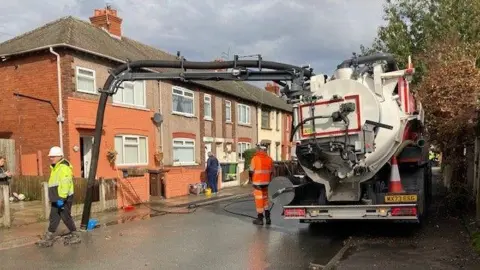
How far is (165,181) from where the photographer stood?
1766 centimetres

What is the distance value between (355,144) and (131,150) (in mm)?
12372

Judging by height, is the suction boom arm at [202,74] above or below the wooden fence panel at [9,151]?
above

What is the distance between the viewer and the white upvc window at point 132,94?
A: 719 inches

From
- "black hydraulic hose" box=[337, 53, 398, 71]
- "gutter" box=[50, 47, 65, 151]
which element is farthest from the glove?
"gutter" box=[50, 47, 65, 151]

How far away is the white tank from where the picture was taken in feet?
26.8

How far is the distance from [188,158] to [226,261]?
15.7 metres

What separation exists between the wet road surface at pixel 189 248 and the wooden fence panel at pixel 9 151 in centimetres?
654

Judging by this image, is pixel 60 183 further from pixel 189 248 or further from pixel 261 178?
pixel 261 178

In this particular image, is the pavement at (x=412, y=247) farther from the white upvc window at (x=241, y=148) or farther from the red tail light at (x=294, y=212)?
the white upvc window at (x=241, y=148)

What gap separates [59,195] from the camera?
9055mm

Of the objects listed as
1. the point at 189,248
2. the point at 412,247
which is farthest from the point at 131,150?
the point at 412,247

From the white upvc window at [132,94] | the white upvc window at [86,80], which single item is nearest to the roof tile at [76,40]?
the white upvc window at [86,80]

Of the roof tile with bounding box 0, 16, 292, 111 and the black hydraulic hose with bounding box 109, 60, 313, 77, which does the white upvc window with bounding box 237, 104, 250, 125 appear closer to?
the roof tile with bounding box 0, 16, 292, 111

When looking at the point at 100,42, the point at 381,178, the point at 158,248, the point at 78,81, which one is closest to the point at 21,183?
the point at 78,81
